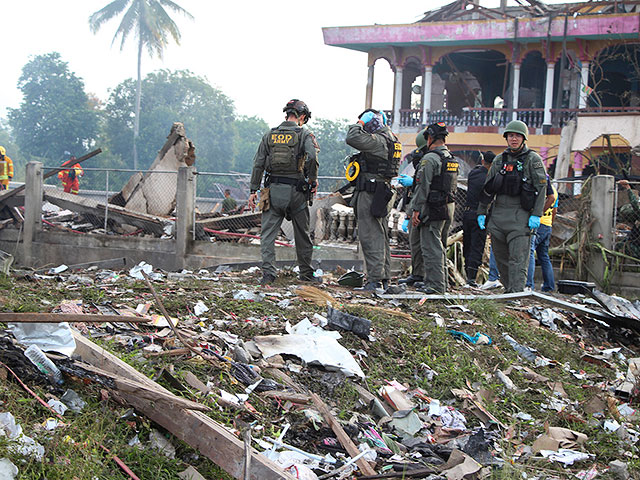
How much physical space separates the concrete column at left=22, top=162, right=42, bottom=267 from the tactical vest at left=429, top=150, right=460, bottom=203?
29.3 ft

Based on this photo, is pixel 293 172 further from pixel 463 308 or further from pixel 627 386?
pixel 627 386

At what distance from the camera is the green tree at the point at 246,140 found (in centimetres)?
4847

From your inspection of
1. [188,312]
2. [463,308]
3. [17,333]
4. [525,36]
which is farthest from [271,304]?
[525,36]

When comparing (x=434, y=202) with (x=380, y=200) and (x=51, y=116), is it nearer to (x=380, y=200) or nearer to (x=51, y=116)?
(x=380, y=200)

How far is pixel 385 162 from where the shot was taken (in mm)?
7512

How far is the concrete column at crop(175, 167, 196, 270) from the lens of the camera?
11.8 metres

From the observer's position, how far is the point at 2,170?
16.3m

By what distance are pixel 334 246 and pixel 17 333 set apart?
7.85 meters

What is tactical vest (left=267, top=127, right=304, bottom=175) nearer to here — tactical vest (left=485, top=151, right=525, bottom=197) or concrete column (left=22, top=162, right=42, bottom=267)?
tactical vest (left=485, top=151, right=525, bottom=197)

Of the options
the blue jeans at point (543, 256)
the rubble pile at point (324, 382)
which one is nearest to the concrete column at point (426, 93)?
the blue jeans at point (543, 256)

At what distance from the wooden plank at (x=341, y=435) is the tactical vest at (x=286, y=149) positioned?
3933 mm

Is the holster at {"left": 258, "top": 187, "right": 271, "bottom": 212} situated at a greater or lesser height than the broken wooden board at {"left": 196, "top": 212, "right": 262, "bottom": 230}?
greater

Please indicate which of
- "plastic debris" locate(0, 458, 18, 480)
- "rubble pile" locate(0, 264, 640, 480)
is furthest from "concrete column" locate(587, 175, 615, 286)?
"plastic debris" locate(0, 458, 18, 480)

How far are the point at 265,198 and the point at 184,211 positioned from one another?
438 cm
